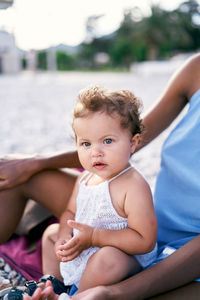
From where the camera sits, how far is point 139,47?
105ft

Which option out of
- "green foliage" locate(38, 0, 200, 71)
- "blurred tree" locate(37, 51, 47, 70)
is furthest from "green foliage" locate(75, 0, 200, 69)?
"blurred tree" locate(37, 51, 47, 70)

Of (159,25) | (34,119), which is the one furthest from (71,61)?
(34,119)

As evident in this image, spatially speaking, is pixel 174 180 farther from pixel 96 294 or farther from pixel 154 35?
pixel 154 35

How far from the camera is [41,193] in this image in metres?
1.98

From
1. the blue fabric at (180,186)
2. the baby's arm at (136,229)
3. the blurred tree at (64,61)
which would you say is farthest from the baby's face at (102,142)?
the blurred tree at (64,61)

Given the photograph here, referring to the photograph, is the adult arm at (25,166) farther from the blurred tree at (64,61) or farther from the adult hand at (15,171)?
the blurred tree at (64,61)

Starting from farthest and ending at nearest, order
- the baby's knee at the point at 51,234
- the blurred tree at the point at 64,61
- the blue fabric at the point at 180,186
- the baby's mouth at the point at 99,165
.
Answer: the blurred tree at the point at 64,61 → the baby's knee at the point at 51,234 → the blue fabric at the point at 180,186 → the baby's mouth at the point at 99,165

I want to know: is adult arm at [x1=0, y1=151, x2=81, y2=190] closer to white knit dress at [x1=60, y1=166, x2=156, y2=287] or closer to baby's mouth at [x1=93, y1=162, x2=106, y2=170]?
white knit dress at [x1=60, y1=166, x2=156, y2=287]

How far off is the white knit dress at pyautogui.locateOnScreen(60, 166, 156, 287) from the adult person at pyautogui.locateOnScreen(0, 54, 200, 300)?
0.11 m

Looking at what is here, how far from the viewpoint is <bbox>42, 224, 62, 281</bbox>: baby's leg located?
1.77 meters

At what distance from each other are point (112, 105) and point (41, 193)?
72 cm

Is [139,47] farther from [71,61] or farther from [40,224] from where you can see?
[40,224]

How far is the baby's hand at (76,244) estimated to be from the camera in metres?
1.44

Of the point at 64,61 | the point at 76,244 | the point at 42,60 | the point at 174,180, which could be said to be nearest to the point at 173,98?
the point at 174,180
